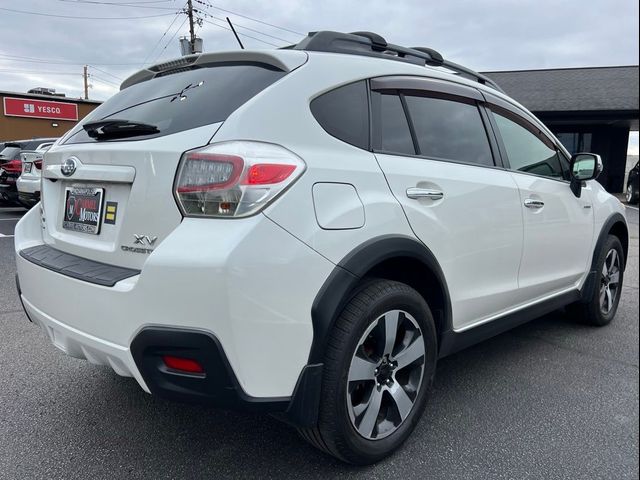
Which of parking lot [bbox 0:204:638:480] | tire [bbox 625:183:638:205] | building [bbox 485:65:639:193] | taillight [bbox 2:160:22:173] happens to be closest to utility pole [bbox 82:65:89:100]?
parking lot [bbox 0:204:638:480]

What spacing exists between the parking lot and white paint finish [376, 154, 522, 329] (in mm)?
537

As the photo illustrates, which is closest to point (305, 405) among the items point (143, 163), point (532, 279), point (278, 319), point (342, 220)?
point (278, 319)

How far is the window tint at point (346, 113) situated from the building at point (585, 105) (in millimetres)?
17685

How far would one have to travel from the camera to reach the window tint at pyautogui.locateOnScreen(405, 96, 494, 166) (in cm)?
252

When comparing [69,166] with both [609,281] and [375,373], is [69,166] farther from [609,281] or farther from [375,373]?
[609,281]

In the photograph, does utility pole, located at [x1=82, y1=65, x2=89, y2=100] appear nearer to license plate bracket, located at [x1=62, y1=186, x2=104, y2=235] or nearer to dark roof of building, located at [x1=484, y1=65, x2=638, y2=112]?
license plate bracket, located at [x1=62, y1=186, x2=104, y2=235]

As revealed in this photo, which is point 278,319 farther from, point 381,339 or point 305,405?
point 381,339

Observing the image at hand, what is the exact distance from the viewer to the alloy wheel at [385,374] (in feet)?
6.81

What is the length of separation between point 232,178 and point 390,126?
35.9 inches

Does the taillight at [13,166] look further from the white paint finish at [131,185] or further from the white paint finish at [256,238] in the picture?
the white paint finish at [131,185]

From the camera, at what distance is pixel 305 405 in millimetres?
1842

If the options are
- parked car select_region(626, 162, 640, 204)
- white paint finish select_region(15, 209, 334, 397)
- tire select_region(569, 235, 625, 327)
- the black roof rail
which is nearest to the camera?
white paint finish select_region(15, 209, 334, 397)

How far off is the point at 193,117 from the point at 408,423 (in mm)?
1634

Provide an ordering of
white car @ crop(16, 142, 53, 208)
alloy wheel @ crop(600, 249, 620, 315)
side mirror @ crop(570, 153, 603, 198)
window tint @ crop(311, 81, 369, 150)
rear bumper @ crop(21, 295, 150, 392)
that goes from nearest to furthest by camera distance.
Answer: rear bumper @ crop(21, 295, 150, 392), window tint @ crop(311, 81, 369, 150), side mirror @ crop(570, 153, 603, 198), alloy wheel @ crop(600, 249, 620, 315), white car @ crop(16, 142, 53, 208)
